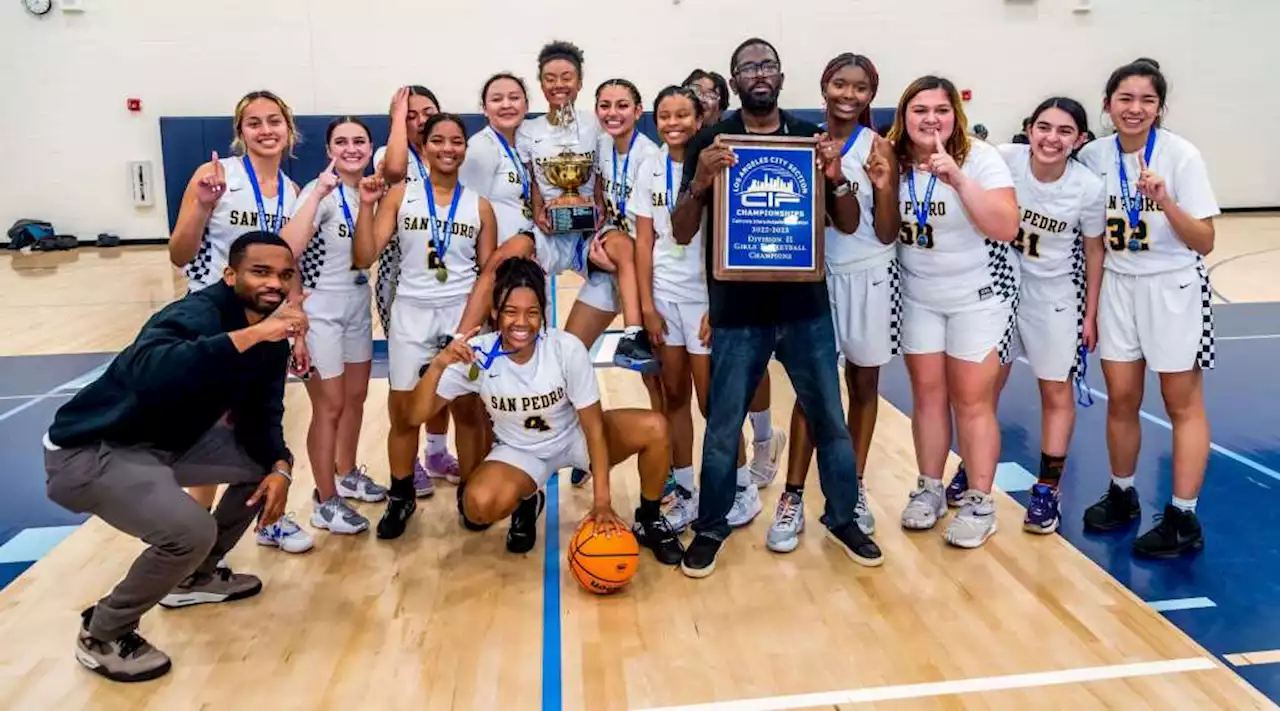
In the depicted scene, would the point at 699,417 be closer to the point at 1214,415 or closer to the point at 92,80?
the point at 1214,415

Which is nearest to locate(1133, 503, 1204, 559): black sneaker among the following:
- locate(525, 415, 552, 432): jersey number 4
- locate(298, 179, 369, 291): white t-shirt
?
locate(525, 415, 552, 432): jersey number 4

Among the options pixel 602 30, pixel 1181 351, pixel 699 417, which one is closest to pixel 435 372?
Result: pixel 699 417

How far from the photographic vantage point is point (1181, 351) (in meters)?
3.85

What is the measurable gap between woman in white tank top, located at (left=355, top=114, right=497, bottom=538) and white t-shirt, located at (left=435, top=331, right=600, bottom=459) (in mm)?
337

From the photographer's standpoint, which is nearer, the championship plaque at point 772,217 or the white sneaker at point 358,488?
the championship plaque at point 772,217

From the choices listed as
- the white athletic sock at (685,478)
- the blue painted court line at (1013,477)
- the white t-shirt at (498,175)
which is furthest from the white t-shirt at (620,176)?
the blue painted court line at (1013,477)

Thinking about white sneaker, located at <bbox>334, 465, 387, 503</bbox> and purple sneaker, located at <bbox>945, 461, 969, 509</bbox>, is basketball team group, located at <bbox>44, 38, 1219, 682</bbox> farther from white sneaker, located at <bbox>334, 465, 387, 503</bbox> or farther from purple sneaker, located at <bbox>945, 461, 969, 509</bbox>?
white sneaker, located at <bbox>334, 465, 387, 503</bbox>

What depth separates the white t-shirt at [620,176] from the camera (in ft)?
14.2

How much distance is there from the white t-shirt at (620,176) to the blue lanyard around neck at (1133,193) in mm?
1877

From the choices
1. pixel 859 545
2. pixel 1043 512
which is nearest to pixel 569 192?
pixel 859 545

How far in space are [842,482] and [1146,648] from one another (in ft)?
3.80

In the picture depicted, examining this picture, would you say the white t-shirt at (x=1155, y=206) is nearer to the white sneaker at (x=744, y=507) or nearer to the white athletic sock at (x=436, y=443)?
the white sneaker at (x=744, y=507)

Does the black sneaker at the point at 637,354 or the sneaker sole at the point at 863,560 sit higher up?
the black sneaker at the point at 637,354

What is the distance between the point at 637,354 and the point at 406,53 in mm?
10837
